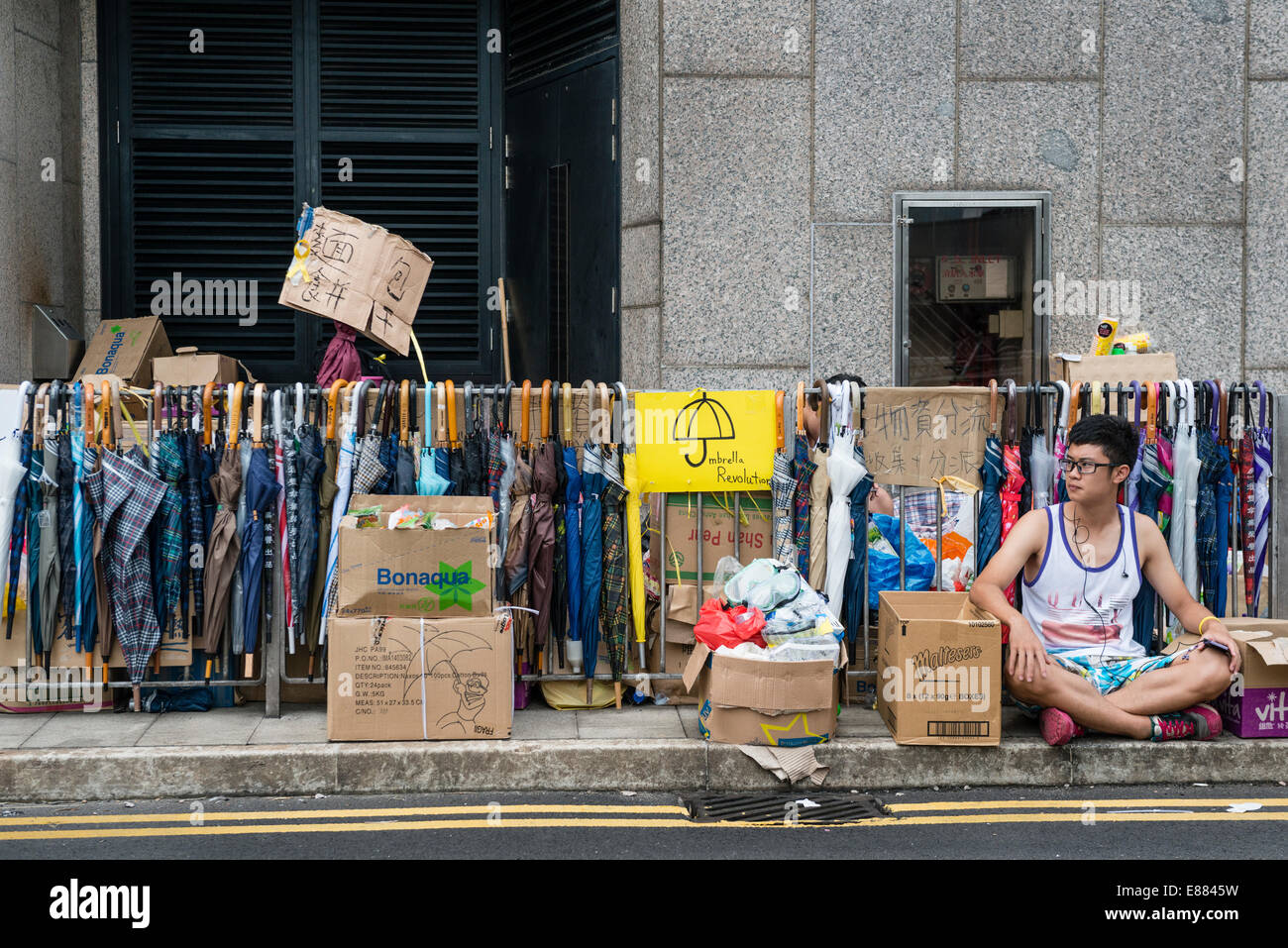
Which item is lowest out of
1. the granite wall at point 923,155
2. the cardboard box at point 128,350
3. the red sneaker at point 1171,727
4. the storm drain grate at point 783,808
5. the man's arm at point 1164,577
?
the storm drain grate at point 783,808

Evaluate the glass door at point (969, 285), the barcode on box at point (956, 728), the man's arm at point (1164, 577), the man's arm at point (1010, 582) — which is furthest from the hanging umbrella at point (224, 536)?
the glass door at point (969, 285)

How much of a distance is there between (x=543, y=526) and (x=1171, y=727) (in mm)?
3112

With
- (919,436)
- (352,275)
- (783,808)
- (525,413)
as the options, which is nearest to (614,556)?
(525,413)

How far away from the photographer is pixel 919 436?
6523 millimetres

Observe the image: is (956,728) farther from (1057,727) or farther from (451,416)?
Answer: (451,416)

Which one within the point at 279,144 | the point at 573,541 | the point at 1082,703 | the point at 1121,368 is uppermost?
the point at 279,144

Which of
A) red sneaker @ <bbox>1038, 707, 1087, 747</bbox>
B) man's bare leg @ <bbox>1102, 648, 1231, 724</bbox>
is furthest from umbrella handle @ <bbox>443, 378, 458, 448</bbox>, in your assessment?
man's bare leg @ <bbox>1102, 648, 1231, 724</bbox>

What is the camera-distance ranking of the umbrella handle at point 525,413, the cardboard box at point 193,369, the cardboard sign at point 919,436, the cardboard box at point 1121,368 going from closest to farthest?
the umbrella handle at point 525,413 → the cardboard sign at point 919,436 → the cardboard box at point 1121,368 → the cardboard box at point 193,369

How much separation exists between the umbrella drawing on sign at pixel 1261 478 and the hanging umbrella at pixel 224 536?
5.15 metres

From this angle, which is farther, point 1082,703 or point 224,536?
point 224,536

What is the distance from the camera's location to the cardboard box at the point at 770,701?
5.71 m

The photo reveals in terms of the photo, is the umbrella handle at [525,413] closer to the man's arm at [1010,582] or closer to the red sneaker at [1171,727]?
the man's arm at [1010,582]

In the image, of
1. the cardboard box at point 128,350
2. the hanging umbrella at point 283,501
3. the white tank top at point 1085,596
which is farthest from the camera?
the cardboard box at point 128,350

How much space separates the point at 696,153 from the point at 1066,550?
175 inches
